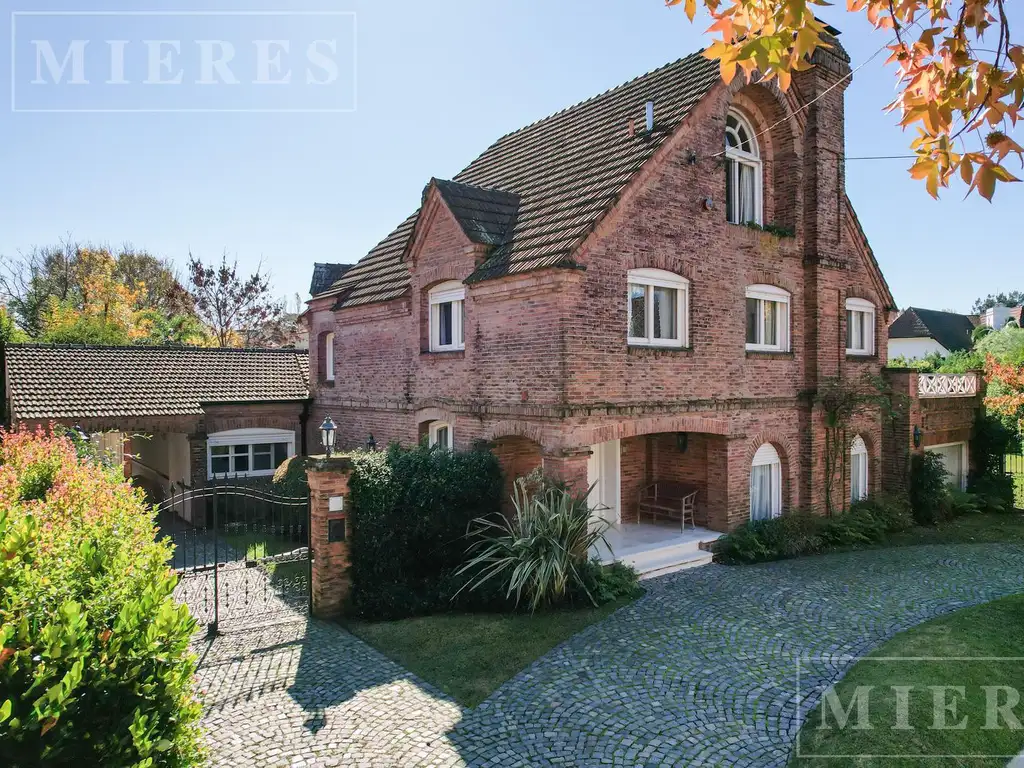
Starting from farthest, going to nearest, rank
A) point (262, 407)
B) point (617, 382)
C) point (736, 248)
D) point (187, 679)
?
point (262, 407) → point (736, 248) → point (617, 382) → point (187, 679)

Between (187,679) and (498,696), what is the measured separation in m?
3.81

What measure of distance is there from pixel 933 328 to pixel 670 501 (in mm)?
46771

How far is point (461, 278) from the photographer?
13.7m

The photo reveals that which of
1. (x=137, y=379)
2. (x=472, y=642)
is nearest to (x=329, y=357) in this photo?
(x=137, y=379)

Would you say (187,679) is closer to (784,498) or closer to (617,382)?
(617,382)

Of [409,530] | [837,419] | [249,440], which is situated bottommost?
[409,530]

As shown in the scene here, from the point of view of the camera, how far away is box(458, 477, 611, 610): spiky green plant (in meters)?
10.1

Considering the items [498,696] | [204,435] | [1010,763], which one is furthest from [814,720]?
[204,435]

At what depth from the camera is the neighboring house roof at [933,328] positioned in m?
50.0

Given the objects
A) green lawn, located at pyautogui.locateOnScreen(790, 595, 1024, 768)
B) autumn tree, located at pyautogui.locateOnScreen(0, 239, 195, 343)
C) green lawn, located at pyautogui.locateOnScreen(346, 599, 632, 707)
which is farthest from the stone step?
autumn tree, located at pyautogui.locateOnScreen(0, 239, 195, 343)

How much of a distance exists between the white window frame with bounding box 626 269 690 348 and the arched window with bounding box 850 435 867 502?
7.41m

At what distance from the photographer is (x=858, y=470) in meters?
17.5

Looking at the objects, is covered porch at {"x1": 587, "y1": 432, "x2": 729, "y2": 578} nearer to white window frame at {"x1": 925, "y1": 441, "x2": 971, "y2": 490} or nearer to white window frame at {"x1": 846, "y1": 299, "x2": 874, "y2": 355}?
white window frame at {"x1": 846, "y1": 299, "x2": 874, "y2": 355}

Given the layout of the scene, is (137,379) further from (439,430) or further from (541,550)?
(541,550)
